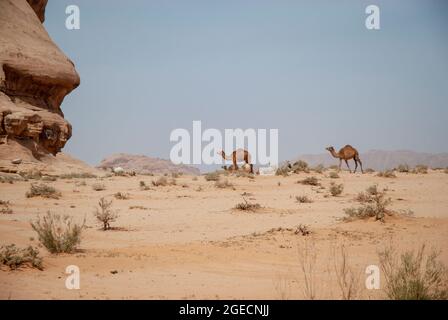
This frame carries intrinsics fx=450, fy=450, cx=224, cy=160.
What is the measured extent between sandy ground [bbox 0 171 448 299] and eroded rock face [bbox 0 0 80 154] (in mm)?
19309

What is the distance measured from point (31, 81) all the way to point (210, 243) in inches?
1375

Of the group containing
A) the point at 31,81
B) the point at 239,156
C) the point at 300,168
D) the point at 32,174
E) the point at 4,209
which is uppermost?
the point at 31,81

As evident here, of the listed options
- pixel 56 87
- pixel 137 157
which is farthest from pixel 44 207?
pixel 137 157

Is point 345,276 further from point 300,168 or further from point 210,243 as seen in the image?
point 300,168

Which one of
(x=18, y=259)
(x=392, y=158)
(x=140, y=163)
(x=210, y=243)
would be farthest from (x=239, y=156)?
(x=392, y=158)

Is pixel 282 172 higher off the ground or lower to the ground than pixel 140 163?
higher

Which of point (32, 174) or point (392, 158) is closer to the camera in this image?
point (32, 174)

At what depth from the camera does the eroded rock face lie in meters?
34.9

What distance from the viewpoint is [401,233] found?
8945 mm

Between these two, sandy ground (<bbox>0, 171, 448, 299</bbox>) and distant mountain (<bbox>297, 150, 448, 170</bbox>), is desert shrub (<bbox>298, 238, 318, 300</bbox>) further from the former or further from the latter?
distant mountain (<bbox>297, 150, 448, 170</bbox>)

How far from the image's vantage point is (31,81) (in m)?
38.3

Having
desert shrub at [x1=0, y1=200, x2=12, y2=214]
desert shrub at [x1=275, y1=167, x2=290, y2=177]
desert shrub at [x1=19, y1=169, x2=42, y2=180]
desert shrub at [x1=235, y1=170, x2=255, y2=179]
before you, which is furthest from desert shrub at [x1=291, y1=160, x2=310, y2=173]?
desert shrub at [x1=0, y1=200, x2=12, y2=214]
